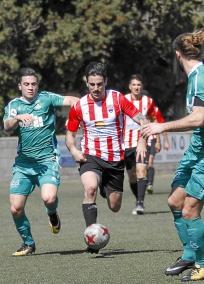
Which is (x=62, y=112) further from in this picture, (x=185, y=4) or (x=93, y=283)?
(x=93, y=283)

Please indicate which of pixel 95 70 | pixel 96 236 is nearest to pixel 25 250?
pixel 96 236

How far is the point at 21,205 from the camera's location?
37.5ft

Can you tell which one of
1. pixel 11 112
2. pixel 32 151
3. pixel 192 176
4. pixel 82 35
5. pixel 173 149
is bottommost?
pixel 173 149

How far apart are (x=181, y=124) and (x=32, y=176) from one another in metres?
3.57

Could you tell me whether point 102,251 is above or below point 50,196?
below

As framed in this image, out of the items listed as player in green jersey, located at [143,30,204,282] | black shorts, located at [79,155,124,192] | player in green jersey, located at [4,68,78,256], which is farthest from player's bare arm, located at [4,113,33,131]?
player in green jersey, located at [143,30,204,282]

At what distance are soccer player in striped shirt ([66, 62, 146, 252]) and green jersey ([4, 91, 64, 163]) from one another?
23 centimetres

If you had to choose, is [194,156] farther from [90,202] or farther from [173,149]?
[173,149]

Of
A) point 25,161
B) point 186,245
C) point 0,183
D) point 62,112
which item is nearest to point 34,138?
point 25,161

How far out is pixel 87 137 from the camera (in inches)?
460

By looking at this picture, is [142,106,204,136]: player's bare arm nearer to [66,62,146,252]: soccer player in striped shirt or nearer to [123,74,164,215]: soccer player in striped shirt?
[66,62,146,252]: soccer player in striped shirt

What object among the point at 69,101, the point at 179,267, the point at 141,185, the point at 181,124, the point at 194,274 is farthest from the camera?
the point at 141,185

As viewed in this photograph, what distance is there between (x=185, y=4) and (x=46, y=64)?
5095 millimetres

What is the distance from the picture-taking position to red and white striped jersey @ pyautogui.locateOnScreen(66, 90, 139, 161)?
37.8 ft
